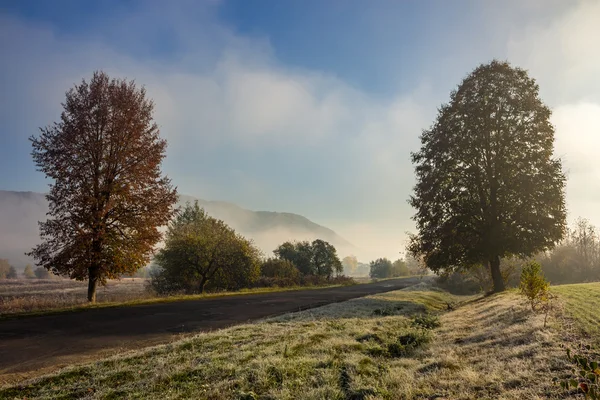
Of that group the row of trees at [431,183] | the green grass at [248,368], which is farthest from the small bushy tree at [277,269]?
the green grass at [248,368]

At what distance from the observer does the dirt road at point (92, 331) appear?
834cm

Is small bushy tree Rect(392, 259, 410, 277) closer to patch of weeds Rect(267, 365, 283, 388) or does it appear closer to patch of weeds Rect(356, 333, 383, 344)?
patch of weeds Rect(356, 333, 383, 344)

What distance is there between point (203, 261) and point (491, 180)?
2840cm

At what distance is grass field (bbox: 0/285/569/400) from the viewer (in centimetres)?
601

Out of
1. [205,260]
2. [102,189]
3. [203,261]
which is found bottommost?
[203,261]

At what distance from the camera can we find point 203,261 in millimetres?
34094

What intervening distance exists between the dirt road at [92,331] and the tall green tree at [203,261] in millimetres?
16084

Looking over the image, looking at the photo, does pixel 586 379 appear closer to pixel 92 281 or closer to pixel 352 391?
pixel 352 391

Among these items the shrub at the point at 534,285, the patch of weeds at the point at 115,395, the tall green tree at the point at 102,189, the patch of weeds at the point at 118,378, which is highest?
the tall green tree at the point at 102,189

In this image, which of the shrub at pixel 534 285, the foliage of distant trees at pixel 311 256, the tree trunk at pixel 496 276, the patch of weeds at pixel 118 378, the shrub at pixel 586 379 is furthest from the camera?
the foliage of distant trees at pixel 311 256

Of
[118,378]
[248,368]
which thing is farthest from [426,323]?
[118,378]

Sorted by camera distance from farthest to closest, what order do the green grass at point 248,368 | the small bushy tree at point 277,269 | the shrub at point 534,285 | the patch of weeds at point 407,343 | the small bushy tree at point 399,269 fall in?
the small bushy tree at point 399,269
the small bushy tree at point 277,269
the shrub at point 534,285
the patch of weeds at point 407,343
the green grass at point 248,368

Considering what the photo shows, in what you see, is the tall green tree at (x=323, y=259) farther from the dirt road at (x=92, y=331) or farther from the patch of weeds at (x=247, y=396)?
the patch of weeds at (x=247, y=396)

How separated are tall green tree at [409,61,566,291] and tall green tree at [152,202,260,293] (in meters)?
20.7
